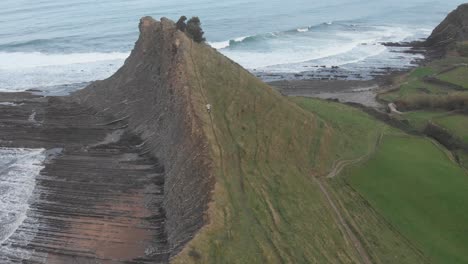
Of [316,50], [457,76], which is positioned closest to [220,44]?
[316,50]

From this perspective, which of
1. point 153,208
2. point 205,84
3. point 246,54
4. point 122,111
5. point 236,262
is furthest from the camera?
point 246,54

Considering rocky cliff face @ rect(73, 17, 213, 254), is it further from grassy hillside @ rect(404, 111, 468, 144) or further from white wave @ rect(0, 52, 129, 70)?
white wave @ rect(0, 52, 129, 70)

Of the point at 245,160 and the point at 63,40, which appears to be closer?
the point at 245,160

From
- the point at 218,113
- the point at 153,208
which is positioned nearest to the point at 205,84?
the point at 218,113

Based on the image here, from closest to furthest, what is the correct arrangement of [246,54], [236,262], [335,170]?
[236,262]
[335,170]
[246,54]

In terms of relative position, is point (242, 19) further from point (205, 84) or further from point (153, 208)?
point (153, 208)

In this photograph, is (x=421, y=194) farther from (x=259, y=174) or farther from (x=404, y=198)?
(x=259, y=174)
